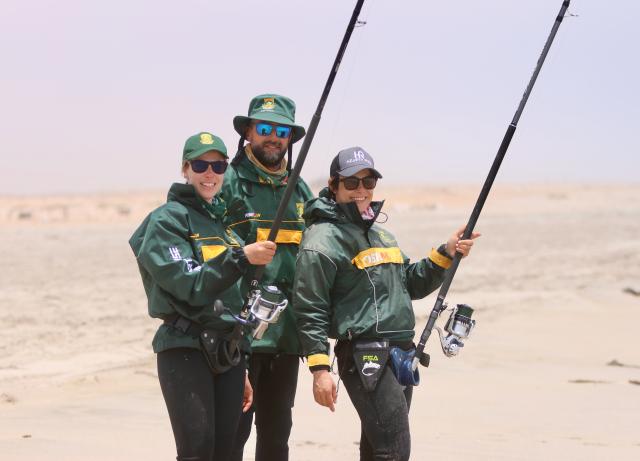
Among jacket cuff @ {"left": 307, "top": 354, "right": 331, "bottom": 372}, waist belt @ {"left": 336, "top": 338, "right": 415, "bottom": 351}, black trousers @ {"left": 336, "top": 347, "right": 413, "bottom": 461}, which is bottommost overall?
black trousers @ {"left": 336, "top": 347, "right": 413, "bottom": 461}

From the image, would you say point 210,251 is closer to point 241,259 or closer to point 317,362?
point 241,259

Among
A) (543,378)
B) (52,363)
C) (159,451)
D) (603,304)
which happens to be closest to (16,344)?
(52,363)

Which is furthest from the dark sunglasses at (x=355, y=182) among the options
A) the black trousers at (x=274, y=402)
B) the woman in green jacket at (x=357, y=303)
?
the black trousers at (x=274, y=402)

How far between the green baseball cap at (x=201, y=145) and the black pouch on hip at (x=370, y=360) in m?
1.03

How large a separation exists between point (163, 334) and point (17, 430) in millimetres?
3287

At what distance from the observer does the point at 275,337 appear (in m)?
4.79

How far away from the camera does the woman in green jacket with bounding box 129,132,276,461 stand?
400 centimetres

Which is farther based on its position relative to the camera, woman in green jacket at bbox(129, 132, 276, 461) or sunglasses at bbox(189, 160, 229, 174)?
sunglasses at bbox(189, 160, 229, 174)

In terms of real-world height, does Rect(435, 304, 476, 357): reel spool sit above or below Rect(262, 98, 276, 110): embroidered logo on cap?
below

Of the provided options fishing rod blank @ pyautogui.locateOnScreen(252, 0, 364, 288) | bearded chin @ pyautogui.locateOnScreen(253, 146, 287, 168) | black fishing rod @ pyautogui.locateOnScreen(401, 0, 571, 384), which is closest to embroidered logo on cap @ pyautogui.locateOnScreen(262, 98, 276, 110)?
bearded chin @ pyautogui.locateOnScreen(253, 146, 287, 168)

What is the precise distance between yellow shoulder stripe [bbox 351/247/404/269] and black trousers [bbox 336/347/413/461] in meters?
0.39

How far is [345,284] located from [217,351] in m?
0.73

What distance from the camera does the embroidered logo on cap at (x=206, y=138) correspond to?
4258 mm

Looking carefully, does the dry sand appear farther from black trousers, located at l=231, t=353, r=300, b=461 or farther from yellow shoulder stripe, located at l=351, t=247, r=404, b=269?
yellow shoulder stripe, located at l=351, t=247, r=404, b=269
